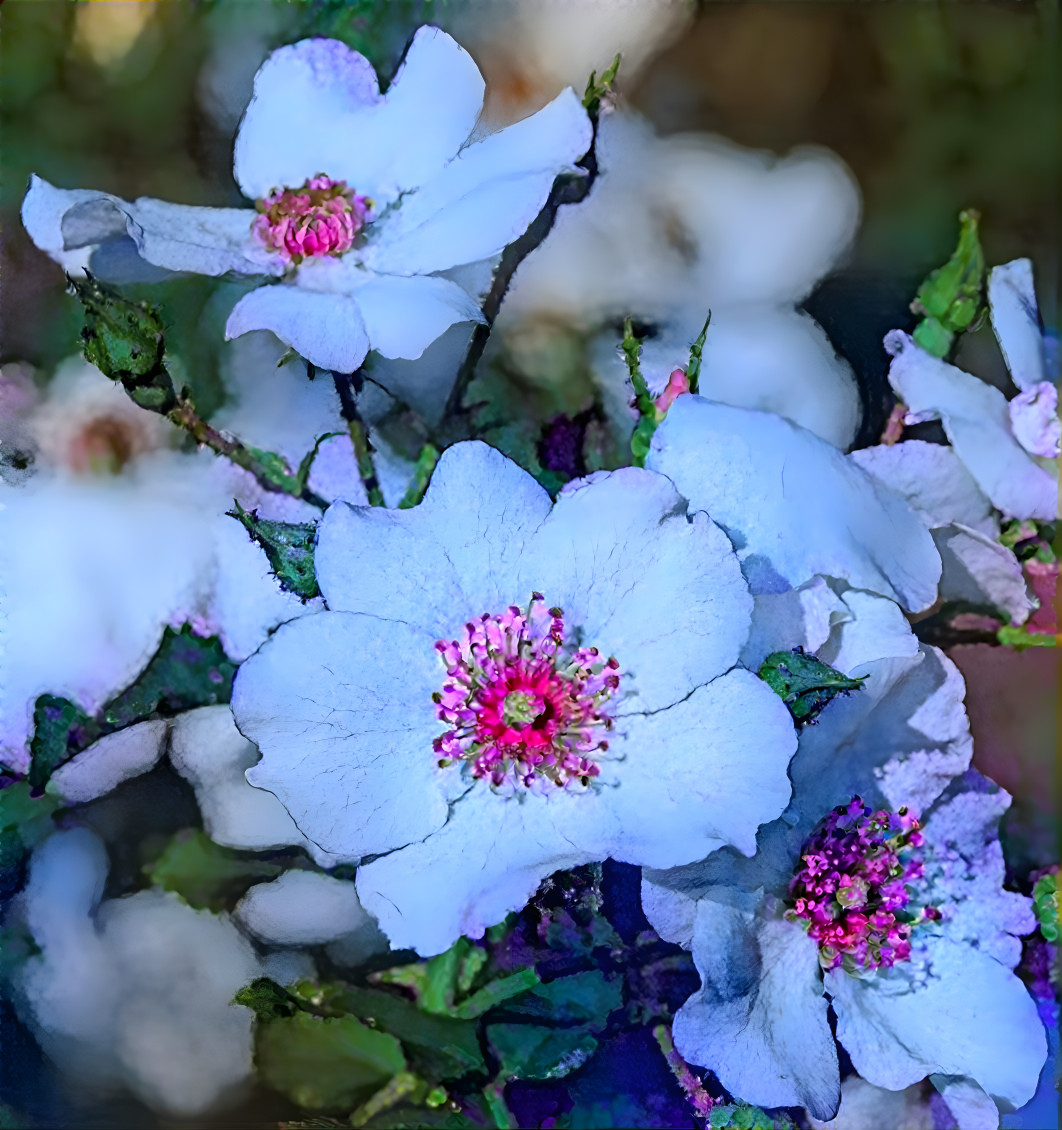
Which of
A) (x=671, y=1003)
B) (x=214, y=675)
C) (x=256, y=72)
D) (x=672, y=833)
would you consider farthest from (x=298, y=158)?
(x=671, y=1003)

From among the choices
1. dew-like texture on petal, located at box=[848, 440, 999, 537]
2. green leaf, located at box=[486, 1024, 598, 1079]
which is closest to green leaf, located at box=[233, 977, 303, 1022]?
green leaf, located at box=[486, 1024, 598, 1079]

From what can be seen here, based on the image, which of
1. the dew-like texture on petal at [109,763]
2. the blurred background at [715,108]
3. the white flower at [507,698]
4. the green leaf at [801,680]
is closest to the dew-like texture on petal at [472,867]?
the white flower at [507,698]

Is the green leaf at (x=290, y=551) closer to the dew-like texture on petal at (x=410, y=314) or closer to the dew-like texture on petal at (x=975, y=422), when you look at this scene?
the dew-like texture on petal at (x=410, y=314)

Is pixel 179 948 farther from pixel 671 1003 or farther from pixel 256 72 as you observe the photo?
pixel 256 72

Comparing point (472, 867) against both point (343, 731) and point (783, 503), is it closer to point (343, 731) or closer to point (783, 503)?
point (343, 731)

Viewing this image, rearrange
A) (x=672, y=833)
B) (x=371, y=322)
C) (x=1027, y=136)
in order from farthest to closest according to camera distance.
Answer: (x=1027, y=136) < (x=371, y=322) < (x=672, y=833)

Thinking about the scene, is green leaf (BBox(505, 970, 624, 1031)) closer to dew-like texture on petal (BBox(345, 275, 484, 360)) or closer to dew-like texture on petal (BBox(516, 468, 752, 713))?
dew-like texture on petal (BBox(516, 468, 752, 713))

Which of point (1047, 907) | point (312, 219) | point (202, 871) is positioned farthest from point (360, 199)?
point (1047, 907)
